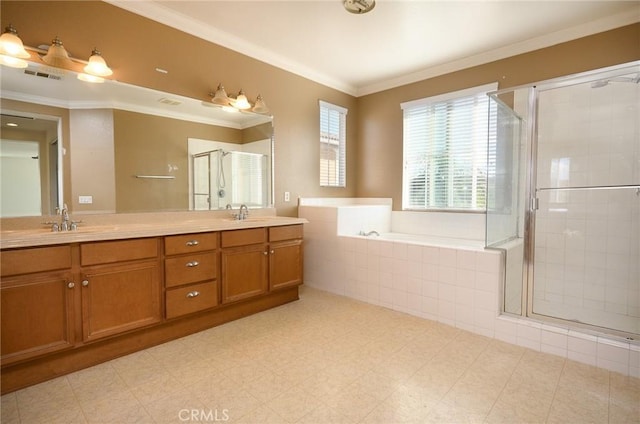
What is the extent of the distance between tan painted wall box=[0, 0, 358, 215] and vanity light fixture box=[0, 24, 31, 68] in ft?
0.46

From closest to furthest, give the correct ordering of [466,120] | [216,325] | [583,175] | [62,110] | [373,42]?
[62,110]
[216,325]
[583,175]
[373,42]
[466,120]

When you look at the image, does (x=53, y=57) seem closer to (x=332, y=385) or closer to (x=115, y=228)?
(x=115, y=228)

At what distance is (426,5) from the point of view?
2506 millimetres

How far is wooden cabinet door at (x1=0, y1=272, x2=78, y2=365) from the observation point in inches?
64.0

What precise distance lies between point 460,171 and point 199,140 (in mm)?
2879

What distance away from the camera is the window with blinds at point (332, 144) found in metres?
4.14

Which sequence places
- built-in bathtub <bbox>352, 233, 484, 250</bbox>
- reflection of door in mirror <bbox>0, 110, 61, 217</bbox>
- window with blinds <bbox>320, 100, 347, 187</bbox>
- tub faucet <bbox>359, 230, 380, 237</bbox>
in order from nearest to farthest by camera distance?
reflection of door in mirror <bbox>0, 110, 61, 217</bbox> < built-in bathtub <bbox>352, 233, 484, 250</bbox> < tub faucet <bbox>359, 230, 380, 237</bbox> < window with blinds <bbox>320, 100, 347, 187</bbox>

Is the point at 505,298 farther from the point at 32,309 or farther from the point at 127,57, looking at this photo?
the point at 127,57

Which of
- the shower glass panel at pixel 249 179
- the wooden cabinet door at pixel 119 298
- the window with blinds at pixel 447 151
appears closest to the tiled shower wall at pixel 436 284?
the shower glass panel at pixel 249 179

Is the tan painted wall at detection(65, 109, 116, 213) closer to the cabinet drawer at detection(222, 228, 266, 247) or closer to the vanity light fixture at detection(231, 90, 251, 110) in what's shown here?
the cabinet drawer at detection(222, 228, 266, 247)

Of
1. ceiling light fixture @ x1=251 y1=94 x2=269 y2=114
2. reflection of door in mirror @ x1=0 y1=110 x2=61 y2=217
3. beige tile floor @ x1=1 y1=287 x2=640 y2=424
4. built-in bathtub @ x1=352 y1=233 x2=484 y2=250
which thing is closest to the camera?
beige tile floor @ x1=1 y1=287 x2=640 y2=424

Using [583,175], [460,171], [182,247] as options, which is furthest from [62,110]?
[583,175]

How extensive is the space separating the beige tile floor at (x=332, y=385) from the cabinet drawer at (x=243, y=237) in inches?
28.2

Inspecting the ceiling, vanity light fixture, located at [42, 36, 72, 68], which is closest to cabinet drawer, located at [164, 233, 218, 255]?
vanity light fixture, located at [42, 36, 72, 68]
